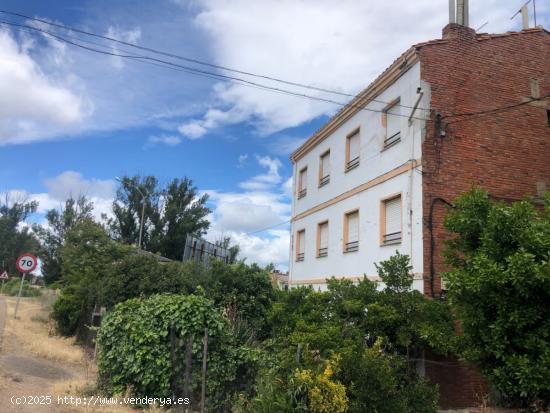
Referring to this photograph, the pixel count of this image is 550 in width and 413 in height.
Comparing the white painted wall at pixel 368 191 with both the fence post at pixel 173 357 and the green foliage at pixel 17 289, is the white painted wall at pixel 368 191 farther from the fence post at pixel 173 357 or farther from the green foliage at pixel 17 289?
the green foliage at pixel 17 289

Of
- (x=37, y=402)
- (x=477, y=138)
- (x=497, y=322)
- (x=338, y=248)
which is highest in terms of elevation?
(x=477, y=138)

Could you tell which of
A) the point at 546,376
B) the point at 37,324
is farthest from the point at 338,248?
the point at 37,324

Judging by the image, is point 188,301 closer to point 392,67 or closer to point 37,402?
point 37,402

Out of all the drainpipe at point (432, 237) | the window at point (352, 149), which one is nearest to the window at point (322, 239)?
the window at point (352, 149)

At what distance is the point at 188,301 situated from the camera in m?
8.78

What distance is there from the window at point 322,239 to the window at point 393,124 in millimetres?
4746

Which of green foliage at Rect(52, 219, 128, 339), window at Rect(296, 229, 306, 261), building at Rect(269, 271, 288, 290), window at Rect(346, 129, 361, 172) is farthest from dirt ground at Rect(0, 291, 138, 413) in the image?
window at Rect(346, 129, 361, 172)

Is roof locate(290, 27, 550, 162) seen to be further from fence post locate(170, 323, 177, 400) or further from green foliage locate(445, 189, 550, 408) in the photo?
fence post locate(170, 323, 177, 400)

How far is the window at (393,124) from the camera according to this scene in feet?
41.2

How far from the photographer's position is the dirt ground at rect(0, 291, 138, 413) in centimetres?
759

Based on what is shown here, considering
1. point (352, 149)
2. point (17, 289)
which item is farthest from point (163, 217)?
point (352, 149)

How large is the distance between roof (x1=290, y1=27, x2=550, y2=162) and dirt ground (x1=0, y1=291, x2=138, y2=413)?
9.91m

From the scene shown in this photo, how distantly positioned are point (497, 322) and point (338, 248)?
892 cm

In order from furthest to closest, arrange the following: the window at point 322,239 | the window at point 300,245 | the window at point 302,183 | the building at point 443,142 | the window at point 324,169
Answer: the window at point 302,183 → the window at point 300,245 → the window at point 324,169 → the window at point 322,239 → the building at point 443,142
